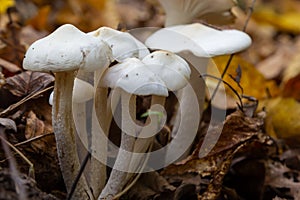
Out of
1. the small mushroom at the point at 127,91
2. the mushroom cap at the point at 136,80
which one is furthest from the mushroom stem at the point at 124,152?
the mushroom cap at the point at 136,80

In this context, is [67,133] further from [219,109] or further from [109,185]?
[219,109]

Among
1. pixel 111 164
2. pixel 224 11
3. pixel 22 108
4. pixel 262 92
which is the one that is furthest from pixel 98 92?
pixel 262 92

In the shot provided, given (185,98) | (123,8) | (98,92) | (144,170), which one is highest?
(98,92)

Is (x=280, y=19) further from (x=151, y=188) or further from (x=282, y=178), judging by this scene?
(x=151, y=188)

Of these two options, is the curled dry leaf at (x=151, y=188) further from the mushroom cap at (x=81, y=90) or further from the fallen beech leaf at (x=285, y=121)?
the fallen beech leaf at (x=285, y=121)

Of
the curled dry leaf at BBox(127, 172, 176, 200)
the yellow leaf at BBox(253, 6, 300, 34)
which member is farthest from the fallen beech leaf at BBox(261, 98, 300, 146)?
the yellow leaf at BBox(253, 6, 300, 34)

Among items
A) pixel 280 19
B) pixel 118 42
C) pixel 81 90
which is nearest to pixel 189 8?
pixel 118 42
